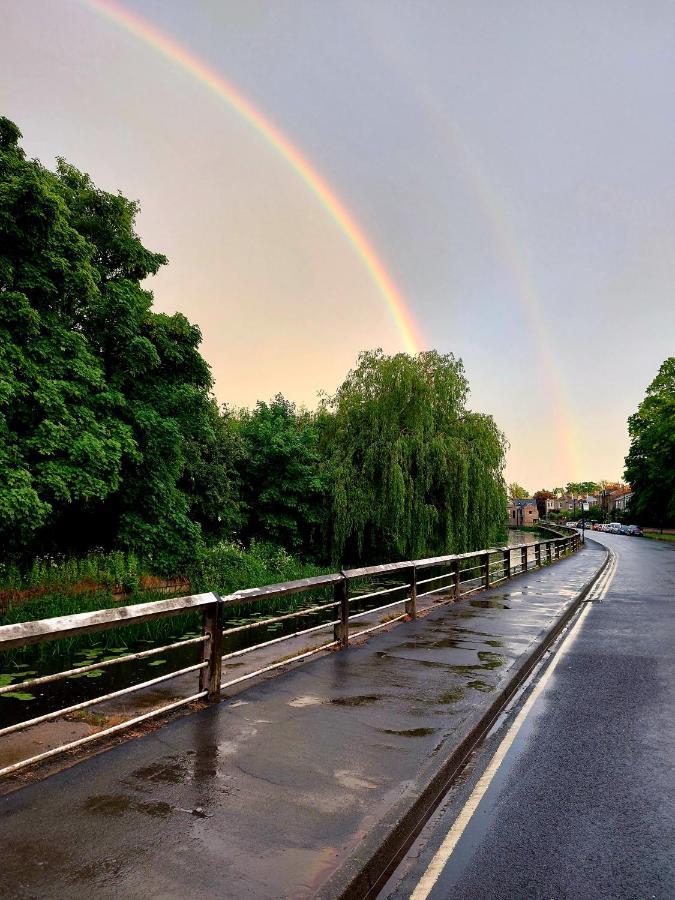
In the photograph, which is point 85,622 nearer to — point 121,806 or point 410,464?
point 121,806

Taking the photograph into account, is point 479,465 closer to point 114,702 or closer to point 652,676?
point 652,676

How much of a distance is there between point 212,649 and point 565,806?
337 cm

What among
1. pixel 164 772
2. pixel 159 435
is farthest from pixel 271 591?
pixel 159 435

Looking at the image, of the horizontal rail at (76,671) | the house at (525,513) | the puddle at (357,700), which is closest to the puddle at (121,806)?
the horizontal rail at (76,671)

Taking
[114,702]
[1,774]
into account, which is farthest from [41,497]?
[1,774]

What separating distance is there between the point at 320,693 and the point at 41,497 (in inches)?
461

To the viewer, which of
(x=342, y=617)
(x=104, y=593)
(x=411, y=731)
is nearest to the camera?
(x=411, y=731)

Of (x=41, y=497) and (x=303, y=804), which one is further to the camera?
(x=41, y=497)

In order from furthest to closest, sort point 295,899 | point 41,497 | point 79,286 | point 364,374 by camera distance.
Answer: point 364,374 → point 79,286 → point 41,497 → point 295,899

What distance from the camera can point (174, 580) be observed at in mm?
19672

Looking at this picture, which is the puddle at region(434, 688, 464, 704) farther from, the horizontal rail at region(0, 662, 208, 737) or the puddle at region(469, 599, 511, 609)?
the puddle at region(469, 599, 511, 609)

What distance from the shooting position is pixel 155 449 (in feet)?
61.4

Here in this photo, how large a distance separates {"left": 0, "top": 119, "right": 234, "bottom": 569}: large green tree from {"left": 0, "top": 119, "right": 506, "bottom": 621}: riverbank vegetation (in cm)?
6

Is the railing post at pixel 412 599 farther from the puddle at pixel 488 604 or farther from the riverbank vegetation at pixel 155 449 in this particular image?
the riverbank vegetation at pixel 155 449
